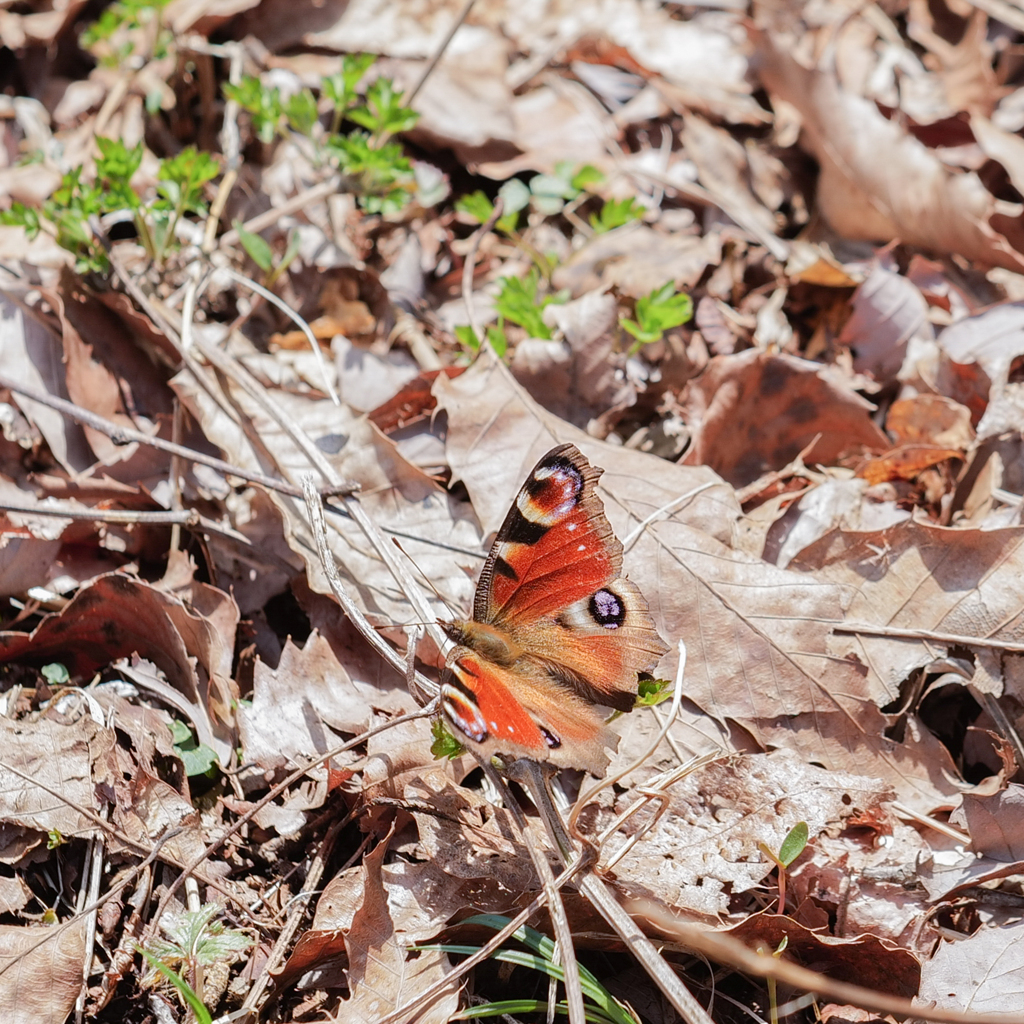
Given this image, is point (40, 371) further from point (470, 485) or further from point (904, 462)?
point (904, 462)

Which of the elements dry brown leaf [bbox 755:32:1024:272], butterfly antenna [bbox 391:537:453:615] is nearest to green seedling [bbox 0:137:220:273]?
butterfly antenna [bbox 391:537:453:615]

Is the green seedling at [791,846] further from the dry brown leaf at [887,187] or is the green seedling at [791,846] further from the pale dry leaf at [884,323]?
the dry brown leaf at [887,187]

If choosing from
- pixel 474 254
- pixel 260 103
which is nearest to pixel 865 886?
pixel 474 254

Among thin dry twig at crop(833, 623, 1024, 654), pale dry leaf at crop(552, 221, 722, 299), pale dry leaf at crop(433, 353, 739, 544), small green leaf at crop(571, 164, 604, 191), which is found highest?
small green leaf at crop(571, 164, 604, 191)

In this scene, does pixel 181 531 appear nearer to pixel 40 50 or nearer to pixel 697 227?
pixel 697 227

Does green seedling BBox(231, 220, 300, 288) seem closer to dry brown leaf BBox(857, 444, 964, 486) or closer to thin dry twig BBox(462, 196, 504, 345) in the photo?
thin dry twig BBox(462, 196, 504, 345)

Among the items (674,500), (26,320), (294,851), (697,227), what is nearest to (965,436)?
(674,500)

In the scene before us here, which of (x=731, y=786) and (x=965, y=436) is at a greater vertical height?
(x=965, y=436)
